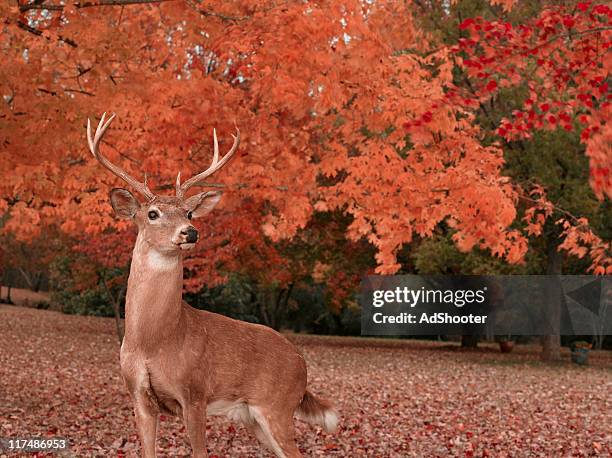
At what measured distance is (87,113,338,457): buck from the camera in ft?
17.9

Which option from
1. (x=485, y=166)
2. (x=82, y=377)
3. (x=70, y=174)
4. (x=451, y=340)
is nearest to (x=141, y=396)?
(x=70, y=174)

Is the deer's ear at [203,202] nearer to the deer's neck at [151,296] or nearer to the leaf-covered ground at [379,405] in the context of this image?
the deer's neck at [151,296]

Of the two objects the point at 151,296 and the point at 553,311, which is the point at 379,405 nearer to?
the point at 151,296

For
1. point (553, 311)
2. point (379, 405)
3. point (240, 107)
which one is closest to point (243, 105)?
point (240, 107)

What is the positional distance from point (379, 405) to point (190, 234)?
9254 mm

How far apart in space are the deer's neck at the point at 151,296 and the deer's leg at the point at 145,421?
356 millimetres

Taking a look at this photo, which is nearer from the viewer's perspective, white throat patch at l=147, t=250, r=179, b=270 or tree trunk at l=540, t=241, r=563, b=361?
white throat patch at l=147, t=250, r=179, b=270

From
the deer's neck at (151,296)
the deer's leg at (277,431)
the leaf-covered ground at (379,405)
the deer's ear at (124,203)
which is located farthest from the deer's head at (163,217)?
the leaf-covered ground at (379,405)

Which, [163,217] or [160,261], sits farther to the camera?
[160,261]

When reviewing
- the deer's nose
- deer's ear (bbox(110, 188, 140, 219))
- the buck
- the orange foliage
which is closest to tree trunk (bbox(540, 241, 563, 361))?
the orange foliage

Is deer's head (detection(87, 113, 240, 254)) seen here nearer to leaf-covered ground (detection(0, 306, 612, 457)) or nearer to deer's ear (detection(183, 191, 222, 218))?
deer's ear (detection(183, 191, 222, 218))

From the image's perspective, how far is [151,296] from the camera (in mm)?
5504

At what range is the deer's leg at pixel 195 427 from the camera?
5.51 m

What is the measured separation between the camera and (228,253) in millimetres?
22656
